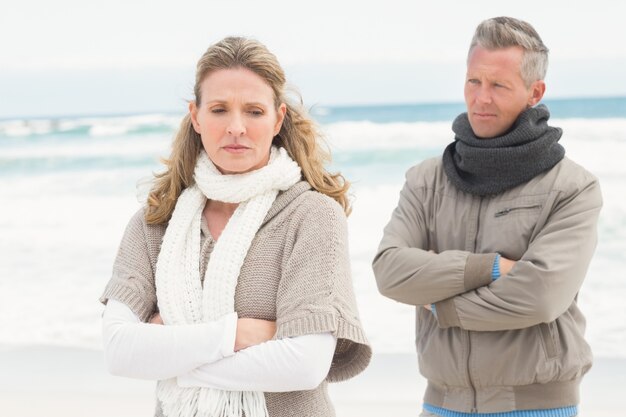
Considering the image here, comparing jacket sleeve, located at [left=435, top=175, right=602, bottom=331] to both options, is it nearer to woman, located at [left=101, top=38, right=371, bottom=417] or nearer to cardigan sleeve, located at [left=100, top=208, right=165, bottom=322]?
woman, located at [left=101, top=38, right=371, bottom=417]

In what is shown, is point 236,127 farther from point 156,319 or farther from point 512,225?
point 512,225

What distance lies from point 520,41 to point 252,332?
39.9 inches

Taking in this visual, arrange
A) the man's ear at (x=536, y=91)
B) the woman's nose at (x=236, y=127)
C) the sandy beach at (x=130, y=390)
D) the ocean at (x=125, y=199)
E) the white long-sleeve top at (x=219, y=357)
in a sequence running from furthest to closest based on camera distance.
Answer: the ocean at (x=125, y=199)
the sandy beach at (x=130, y=390)
the man's ear at (x=536, y=91)
the woman's nose at (x=236, y=127)
the white long-sleeve top at (x=219, y=357)

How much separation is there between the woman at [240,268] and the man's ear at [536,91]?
0.54 meters

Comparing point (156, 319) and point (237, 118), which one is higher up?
point (237, 118)

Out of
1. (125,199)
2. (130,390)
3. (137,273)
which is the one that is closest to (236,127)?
(137,273)

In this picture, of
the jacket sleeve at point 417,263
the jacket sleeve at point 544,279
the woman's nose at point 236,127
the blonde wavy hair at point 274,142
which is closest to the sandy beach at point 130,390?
the jacket sleeve at point 417,263

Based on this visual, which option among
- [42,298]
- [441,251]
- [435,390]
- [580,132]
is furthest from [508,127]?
[580,132]

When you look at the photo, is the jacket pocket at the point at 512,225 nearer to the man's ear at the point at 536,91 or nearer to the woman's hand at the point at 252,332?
the man's ear at the point at 536,91

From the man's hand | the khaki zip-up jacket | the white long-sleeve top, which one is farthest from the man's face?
the white long-sleeve top

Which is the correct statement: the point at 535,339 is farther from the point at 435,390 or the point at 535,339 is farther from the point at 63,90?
the point at 63,90

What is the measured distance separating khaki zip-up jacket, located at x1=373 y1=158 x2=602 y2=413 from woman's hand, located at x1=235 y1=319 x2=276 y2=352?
424 mm

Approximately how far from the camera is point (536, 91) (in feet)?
8.18

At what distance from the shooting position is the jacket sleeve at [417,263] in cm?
238
